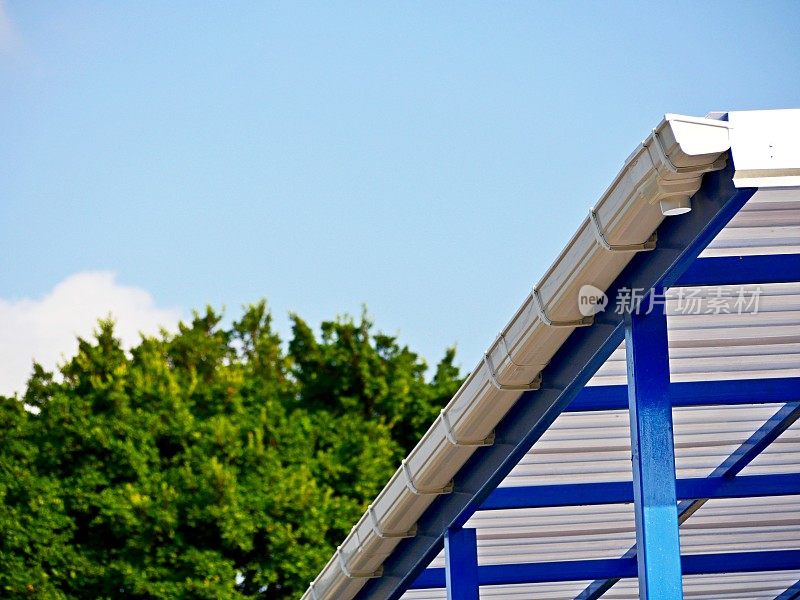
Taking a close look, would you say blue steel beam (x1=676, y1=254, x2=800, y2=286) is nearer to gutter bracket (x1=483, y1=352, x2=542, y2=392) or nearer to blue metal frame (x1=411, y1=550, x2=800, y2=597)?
gutter bracket (x1=483, y1=352, x2=542, y2=392)

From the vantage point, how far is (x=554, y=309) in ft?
20.6

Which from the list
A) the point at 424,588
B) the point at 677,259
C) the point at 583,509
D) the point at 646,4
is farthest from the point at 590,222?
the point at 646,4

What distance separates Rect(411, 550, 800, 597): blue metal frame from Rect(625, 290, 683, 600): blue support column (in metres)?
3.93

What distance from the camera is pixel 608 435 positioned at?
8.23 meters

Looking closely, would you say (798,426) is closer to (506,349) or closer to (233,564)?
(506,349)

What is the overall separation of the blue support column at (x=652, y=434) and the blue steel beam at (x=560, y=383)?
7.7 inches

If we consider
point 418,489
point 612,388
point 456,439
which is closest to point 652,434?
point 612,388

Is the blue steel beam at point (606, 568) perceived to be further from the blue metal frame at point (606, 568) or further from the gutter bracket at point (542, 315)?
the gutter bracket at point (542, 315)

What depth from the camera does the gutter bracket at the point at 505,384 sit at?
6922mm

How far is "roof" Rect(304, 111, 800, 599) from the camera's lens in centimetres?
530

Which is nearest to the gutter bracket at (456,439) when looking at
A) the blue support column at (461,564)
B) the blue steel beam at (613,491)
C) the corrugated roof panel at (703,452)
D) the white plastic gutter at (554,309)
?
the white plastic gutter at (554,309)

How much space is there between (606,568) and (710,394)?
3233 millimetres

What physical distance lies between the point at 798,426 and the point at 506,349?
2690 mm

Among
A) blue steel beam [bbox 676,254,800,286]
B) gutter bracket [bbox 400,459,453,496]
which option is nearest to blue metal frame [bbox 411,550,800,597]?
gutter bracket [bbox 400,459,453,496]
